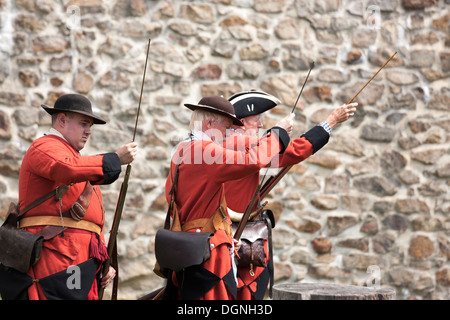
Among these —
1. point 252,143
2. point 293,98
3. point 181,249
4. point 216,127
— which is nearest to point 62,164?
point 181,249

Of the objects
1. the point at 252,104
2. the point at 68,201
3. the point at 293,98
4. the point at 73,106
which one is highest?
the point at 293,98

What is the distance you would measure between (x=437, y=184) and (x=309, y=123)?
1406mm

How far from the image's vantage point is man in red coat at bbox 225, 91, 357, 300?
3.76m

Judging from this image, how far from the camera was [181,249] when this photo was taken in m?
3.28

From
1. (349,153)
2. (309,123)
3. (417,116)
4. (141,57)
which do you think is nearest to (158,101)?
(141,57)

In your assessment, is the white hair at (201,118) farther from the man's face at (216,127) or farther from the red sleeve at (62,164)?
the red sleeve at (62,164)

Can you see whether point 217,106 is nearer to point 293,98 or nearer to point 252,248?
point 252,248

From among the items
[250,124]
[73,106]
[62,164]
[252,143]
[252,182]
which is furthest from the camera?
[250,124]

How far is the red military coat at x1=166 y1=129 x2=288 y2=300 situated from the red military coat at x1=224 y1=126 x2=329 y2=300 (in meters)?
0.24

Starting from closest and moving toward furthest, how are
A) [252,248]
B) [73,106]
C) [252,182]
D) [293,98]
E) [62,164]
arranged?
[62,164], [73,106], [252,248], [252,182], [293,98]

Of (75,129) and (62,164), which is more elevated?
(75,129)

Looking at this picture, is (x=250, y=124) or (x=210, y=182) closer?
(x=210, y=182)

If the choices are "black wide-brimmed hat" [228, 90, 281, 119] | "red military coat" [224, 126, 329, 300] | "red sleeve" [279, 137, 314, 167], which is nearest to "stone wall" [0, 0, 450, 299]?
"black wide-brimmed hat" [228, 90, 281, 119]

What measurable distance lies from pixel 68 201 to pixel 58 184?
10cm
